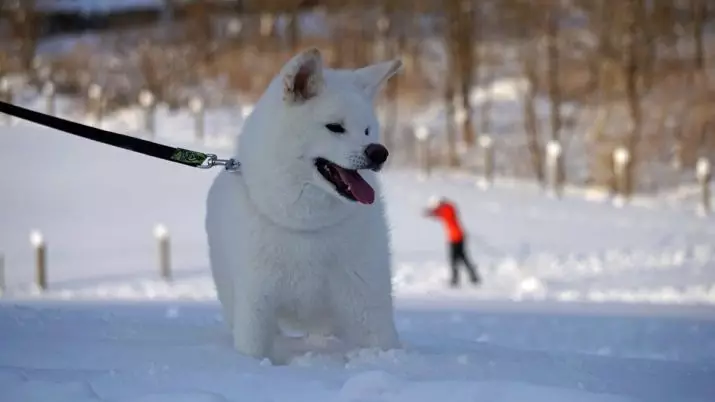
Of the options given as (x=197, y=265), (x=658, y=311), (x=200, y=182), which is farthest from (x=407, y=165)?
(x=658, y=311)

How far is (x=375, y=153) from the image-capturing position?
10.7 feet

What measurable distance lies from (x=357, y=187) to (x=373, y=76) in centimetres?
59

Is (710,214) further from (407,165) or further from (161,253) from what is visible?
(161,253)

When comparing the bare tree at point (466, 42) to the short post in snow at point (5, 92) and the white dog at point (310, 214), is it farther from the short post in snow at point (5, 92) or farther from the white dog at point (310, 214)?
the white dog at point (310, 214)

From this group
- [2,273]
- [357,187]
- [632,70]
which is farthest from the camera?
[632,70]

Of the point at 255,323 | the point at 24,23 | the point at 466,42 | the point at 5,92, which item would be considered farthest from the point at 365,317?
the point at 24,23

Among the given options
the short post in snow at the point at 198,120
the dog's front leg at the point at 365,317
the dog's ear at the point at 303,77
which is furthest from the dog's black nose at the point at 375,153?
the short post in snow at the point at 198,120

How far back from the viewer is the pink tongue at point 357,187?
334 cm

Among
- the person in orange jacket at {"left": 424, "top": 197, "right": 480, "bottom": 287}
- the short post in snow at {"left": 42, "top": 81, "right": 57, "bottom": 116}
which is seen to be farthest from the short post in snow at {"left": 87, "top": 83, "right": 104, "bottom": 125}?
the person in orange jacket at {"left": 424, "top": 197, "right": 480, "bottom": 287}

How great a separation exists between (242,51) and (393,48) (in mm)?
5423

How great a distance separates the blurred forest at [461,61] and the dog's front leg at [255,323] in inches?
653

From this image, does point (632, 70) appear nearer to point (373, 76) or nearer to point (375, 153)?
point (373, 76)

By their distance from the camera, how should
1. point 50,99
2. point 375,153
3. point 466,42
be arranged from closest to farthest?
point 375,153, point 50,99, point 466,42

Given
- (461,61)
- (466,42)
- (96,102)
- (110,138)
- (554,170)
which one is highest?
(466,42)
